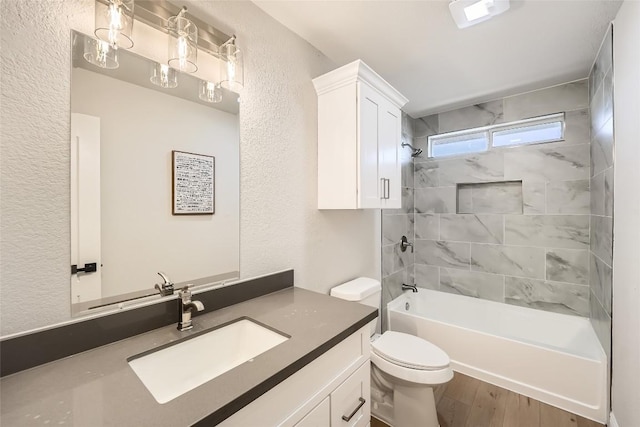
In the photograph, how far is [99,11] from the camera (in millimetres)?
930

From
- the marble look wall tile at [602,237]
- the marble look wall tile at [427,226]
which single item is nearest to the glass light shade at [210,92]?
the marble look wall tile at [602,237]

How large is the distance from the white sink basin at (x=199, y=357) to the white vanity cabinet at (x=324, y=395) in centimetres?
17

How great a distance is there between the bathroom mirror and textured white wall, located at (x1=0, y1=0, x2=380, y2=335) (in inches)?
1.7

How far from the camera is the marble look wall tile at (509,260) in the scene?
98.7 inches

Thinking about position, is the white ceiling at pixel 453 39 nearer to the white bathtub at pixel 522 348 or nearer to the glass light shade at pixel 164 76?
the glass light shade at pixel 164 76

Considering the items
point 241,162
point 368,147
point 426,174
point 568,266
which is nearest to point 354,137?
point 368,147

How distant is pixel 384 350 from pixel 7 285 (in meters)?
1.78

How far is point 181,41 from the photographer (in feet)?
3.64

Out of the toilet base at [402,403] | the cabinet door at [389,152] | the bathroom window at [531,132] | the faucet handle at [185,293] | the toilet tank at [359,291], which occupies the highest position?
the bathroom window at [531,132]

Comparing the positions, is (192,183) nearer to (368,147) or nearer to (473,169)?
(368,147)

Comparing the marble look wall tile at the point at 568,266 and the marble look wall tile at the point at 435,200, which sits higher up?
the marble look wall tile at the point at 435,200

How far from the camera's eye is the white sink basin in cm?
85

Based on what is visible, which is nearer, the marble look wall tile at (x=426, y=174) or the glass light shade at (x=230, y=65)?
the glass light shade at (x=230, y=65)

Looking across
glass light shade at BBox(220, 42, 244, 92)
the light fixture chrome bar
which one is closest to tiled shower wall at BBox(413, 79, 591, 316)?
glass light shade at BBox(220, 42, 244, 92)
